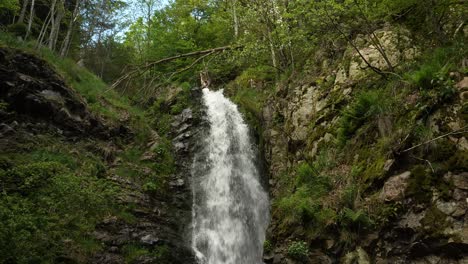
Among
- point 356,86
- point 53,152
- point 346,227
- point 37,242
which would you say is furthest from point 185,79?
point 346,227

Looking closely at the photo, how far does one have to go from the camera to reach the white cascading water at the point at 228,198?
11.2 m

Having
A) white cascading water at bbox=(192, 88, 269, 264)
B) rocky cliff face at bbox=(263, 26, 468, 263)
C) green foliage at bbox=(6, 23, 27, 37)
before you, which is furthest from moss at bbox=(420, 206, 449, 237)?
green foliage at bbox=(6, 23, 27, 37)

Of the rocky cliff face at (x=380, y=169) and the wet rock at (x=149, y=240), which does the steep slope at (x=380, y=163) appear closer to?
the rocky cliff face at (x=380, y=169)

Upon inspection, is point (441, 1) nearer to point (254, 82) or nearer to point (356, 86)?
point (356, 86)

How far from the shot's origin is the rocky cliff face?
6234 mm

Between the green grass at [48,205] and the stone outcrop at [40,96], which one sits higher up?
the stone outcrop at [40,96]

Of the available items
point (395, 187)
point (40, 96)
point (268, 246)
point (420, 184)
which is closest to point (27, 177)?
point (40, 96)

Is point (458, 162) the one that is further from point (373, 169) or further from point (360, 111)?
point (360, 111)

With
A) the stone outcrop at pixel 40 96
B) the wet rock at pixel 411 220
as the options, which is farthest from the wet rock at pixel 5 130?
the wet rock at pixel 411 220

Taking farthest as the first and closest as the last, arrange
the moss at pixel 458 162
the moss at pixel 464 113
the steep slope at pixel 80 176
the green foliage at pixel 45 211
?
the steep slope at pixel 80 176
the green foliage at pixel 45 211
the moss at pixel 464 113
the moss at pixel 458 162

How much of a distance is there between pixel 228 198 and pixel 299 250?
4968 mm

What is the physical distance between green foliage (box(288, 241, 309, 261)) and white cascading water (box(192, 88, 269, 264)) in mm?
2703

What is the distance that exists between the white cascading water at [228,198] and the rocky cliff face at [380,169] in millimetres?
1357

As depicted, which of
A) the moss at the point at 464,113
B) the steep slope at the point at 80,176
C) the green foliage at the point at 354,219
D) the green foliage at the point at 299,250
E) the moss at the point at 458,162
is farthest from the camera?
the steep slope at the point at 80,176
